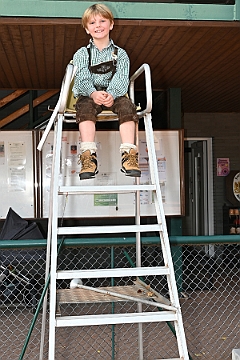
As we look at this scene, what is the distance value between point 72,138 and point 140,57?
159 centimetres

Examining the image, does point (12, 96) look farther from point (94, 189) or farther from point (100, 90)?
point (94, 189)

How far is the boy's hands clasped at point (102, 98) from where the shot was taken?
2.98m

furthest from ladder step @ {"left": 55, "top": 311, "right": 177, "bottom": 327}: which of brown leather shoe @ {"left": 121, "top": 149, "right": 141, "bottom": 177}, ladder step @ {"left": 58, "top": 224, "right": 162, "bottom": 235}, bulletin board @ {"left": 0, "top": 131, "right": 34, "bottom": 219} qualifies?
bulletin board @ {"left": 0, "top": 131, "right": 34, "bottom": 219}

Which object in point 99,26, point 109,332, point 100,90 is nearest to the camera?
point 99,26

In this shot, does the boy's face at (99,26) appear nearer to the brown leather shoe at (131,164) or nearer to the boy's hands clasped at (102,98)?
the boy's hands clasped at (102,98)

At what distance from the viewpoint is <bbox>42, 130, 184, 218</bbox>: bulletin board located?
6.44m

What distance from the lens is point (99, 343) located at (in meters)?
4.75

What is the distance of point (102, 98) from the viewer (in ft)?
9.78

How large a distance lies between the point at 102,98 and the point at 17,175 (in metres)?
3.72

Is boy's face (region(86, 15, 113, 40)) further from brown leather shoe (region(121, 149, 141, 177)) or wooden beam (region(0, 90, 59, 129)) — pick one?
wooden beam (region(0, 90, 59, 129))

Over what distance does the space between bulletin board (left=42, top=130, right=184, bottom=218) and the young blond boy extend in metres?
3.28

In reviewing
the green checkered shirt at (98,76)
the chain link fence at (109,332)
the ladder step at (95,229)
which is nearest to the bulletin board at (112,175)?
the chain link fence at (109,332)

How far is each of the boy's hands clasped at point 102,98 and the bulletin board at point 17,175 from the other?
11.6 feet

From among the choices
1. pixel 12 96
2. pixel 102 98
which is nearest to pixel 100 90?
pixel 102 98
